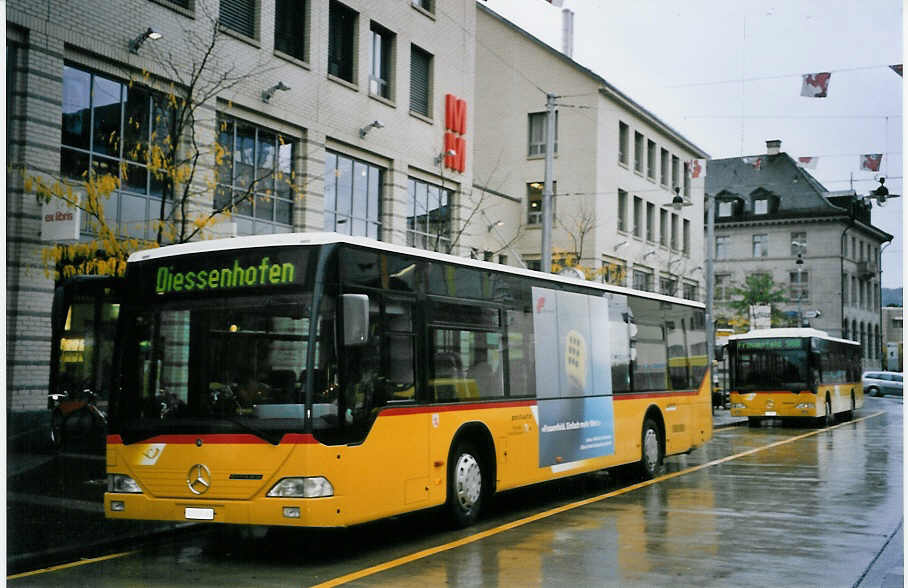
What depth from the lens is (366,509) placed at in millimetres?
9812

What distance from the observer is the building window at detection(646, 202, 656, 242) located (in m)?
51.2

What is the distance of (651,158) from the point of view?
5156cm

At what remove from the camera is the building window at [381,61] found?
88.7 feet

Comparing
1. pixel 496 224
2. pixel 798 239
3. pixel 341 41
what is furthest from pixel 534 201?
pixel 798 239

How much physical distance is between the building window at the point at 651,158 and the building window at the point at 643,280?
184 inches

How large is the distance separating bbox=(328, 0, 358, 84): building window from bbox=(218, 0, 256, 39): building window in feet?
9.29

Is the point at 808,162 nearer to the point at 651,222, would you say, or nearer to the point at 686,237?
the point at 651,222

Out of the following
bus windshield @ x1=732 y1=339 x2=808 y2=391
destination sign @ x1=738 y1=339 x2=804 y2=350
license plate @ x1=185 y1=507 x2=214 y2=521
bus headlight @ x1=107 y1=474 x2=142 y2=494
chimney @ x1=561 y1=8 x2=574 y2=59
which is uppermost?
chimney @ x1=561 y1=8 x2=574 y2=59

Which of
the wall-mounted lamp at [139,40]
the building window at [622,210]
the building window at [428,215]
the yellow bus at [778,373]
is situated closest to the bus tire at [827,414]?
the yellow bus at [778,373]

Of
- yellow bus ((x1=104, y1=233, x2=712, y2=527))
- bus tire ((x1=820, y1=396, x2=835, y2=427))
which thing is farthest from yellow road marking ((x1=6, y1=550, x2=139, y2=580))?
bus tire ((x1=820, y1=396, x2=835, y2=427))

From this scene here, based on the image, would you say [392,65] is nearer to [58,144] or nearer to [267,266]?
[58,144]

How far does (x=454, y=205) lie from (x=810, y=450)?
487 inches

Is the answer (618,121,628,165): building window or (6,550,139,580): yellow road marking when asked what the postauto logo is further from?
(618,121,628,165): building window

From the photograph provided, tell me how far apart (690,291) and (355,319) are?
50.4 metres
